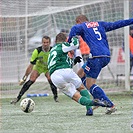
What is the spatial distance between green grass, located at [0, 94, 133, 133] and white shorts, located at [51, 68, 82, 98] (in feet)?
1.36

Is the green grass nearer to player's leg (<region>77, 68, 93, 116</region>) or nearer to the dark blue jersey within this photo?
player's leg (<region>77, 68, 93, 116</region>)

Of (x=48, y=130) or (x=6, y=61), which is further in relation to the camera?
(x=6, y=61)

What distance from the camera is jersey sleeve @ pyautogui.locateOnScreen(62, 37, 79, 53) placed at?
9484 mm

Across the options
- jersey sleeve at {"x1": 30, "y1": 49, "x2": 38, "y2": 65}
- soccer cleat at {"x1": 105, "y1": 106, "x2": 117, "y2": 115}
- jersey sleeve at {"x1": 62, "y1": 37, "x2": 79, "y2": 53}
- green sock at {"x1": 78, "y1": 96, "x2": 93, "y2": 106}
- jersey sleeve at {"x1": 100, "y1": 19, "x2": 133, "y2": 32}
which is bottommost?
soccer cleat at {"x1": 105, "y1": 106, "x2": 117, "y2": 115}

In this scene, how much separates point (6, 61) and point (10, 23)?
3.39ft

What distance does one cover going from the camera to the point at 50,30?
655 inches

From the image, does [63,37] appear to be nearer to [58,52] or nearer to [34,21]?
[58,52]

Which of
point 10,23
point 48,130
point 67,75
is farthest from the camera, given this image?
point 10,23

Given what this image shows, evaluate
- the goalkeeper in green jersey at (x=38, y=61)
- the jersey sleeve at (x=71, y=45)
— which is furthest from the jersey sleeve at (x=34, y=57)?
the jersey sleeve at (x=71, y=45)

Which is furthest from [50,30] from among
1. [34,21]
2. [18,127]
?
[18,127]

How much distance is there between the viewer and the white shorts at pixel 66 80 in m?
9.69

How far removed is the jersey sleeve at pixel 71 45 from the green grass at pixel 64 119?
3.45 feet

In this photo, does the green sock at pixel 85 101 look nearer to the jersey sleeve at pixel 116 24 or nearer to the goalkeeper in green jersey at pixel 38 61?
the jersey sleeve at pixel 116 24

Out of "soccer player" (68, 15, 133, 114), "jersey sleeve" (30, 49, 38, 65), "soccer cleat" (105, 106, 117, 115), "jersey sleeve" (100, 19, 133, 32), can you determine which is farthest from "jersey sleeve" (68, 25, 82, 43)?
"jersey sleeve" (30, 49, 38, 65)
